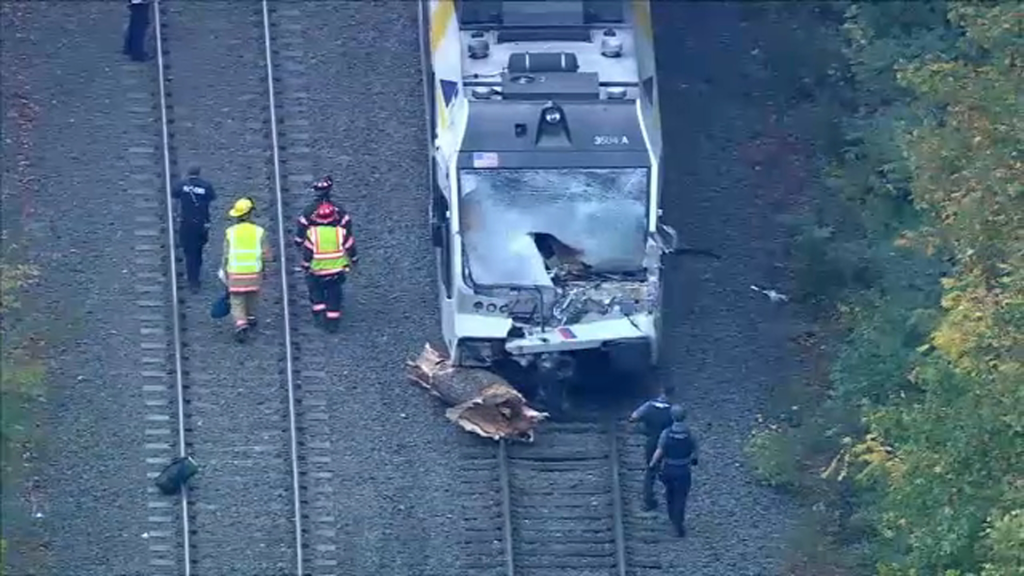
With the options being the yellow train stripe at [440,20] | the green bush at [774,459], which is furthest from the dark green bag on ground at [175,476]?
the yellow train stripe at [440,20]

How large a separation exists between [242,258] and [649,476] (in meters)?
4.20

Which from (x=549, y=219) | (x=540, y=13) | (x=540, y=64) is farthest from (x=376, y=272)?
(x=540, y=13)

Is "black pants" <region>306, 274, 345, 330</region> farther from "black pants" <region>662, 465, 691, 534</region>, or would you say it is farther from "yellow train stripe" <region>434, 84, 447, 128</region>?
"black pants" <region>662, 465, 691, 534</region>

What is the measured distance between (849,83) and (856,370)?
18.6ft

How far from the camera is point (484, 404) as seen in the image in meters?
21.2

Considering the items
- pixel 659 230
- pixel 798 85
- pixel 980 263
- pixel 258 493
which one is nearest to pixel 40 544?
pixel 258 493

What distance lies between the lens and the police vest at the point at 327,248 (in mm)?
22016

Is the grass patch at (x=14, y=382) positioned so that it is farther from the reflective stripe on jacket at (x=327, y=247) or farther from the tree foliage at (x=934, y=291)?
the tree foliage at (x=934, y=291)

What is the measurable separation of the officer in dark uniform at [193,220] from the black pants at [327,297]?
3.42 ft

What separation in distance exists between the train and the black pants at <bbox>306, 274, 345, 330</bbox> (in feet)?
3.13

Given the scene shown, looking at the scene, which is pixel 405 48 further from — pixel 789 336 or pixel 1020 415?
pixel 1020 415

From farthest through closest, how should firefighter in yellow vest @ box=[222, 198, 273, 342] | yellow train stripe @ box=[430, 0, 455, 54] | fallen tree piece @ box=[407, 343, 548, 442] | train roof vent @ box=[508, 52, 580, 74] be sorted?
yellow train stripe @ box=[430, 0, 455, 54] → train roof vent @ box=[508, 52, 580, 74] → firefighter in yellow vest @ box=[222, 198, 273, 342] → fallen tree piece @ box=[407, 343, 548, 442]

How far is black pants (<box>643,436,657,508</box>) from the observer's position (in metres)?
20.2

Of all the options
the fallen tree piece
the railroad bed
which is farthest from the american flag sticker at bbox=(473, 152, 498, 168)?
the railroad bed
